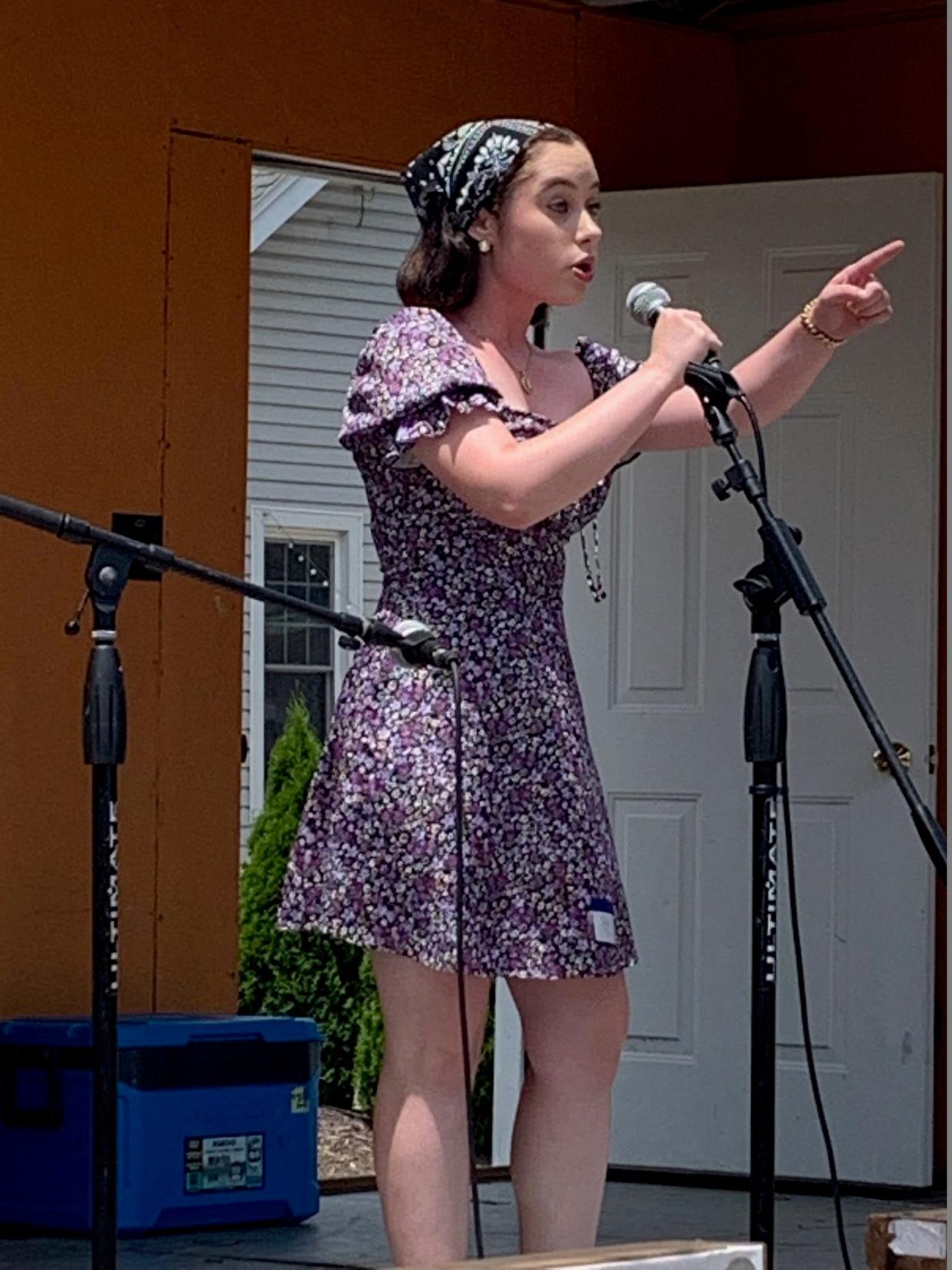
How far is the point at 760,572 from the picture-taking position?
2.69 m

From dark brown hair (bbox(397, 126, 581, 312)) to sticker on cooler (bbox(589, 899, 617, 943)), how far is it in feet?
2.32

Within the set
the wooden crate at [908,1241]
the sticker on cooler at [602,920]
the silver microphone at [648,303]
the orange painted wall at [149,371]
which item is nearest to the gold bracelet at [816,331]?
the silver microphone at [648,303]

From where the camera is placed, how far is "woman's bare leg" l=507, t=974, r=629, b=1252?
2812 millimetres

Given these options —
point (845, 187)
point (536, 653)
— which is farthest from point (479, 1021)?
point (845, 187)

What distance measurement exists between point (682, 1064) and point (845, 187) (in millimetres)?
1951

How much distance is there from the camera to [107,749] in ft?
8.49

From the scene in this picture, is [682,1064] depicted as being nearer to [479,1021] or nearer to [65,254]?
[65,254]

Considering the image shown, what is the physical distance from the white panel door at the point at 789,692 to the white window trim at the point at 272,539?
15.8 feet

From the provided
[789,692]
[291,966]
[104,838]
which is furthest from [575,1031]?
[291,966]

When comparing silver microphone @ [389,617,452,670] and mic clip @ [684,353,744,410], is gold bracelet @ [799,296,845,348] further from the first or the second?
silver microphone @ [389,617,452,670]

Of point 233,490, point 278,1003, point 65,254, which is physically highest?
point 65,254

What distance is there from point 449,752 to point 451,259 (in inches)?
22.6

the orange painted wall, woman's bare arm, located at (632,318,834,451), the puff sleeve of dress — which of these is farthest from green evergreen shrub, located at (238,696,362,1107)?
the puff sleeve of dress

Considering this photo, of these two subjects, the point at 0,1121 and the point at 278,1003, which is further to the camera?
the point at 278,1003
